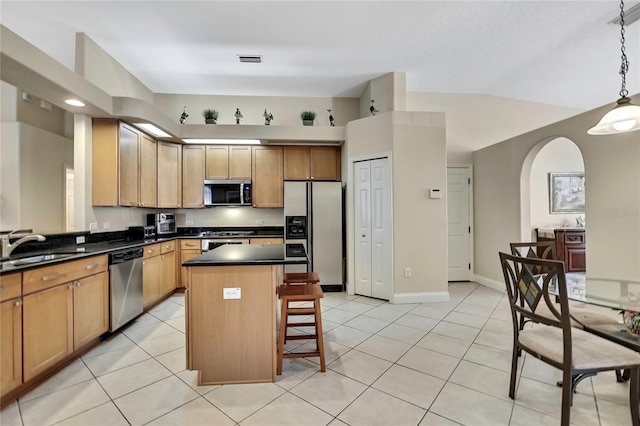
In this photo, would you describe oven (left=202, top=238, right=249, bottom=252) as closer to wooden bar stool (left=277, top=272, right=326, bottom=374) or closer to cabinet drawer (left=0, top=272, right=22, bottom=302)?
wooden bar stool (left=277, top=272, right=326, bottom=374)

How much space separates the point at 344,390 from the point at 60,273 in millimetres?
2436

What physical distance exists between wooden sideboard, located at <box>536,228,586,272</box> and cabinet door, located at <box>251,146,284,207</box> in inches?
197

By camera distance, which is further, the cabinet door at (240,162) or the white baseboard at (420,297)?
the cabinet door at (240,162)

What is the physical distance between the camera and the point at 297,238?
14.5ft

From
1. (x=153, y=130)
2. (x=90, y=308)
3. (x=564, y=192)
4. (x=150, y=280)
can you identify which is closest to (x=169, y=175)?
(x=153, y=130)

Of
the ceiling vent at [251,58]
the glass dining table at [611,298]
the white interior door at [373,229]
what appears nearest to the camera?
the glass dining table at [611,298]

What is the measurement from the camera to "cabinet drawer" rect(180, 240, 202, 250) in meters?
4.38

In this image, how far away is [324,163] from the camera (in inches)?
194

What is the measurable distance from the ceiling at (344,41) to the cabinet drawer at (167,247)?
251 cm

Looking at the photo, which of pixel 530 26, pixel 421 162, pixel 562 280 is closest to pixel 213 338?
pixel 562 280

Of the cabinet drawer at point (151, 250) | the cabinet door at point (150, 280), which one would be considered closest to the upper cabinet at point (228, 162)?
the cabinet drawer at point (151, 250)

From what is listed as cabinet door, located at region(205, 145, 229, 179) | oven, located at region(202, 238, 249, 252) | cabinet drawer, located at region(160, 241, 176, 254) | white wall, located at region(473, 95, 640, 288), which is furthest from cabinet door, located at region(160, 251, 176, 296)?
white wall, located at region(473, 95, 640, 288)

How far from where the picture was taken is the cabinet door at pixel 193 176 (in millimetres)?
4703

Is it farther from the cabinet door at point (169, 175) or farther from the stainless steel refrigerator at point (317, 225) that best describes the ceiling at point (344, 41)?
the stainless steel refrigerator at point (317, 225)
